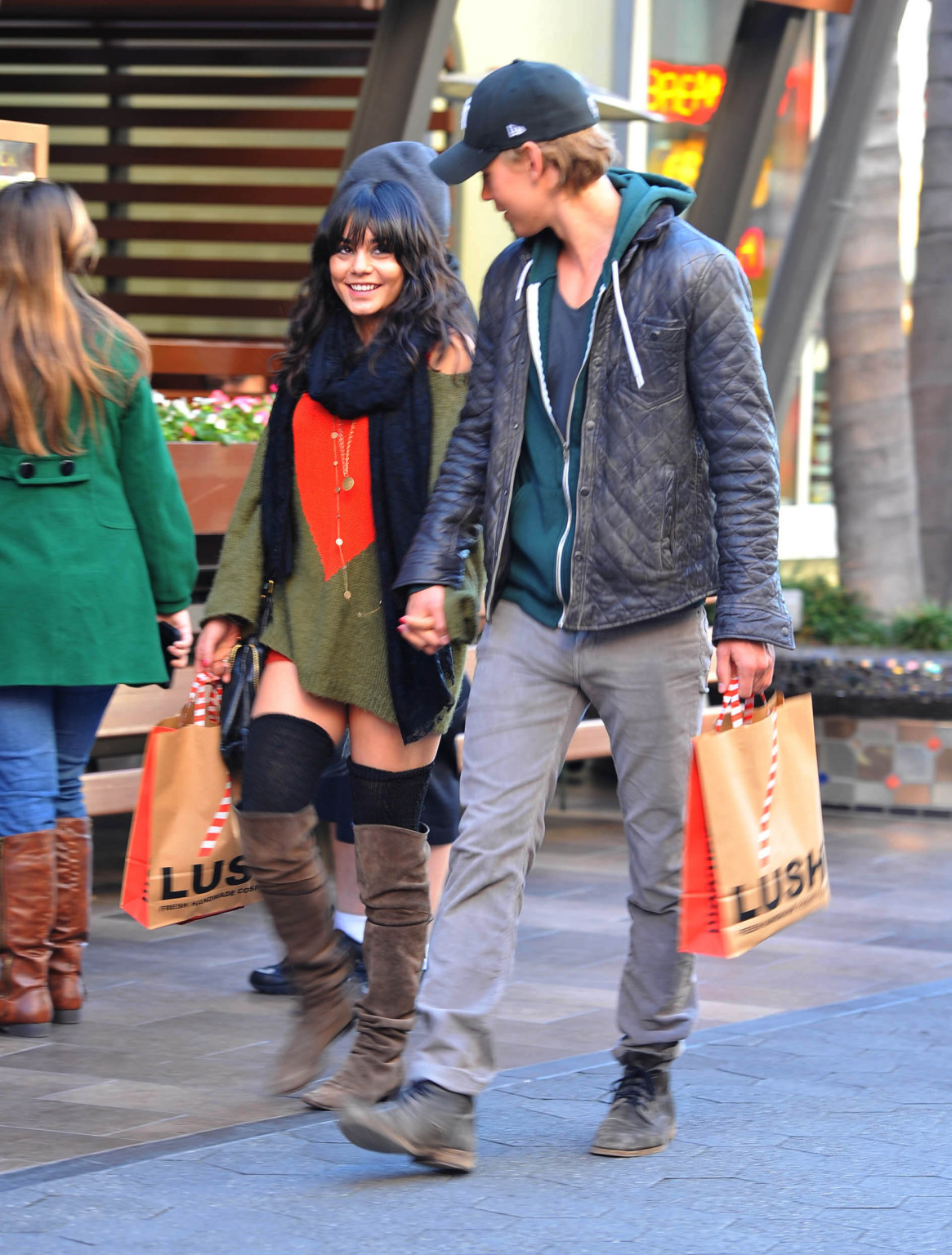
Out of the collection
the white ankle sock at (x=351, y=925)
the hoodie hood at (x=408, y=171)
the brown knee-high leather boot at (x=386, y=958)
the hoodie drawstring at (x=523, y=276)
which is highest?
the hoodie hood at (x=408, y=171)

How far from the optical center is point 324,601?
3.99 m

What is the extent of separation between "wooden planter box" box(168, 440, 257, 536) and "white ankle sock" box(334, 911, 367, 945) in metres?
1.62

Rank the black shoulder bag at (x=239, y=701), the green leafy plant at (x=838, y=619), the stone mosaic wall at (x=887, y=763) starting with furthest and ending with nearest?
the green leafy plant at (x=838, y=619), the stone mosaic wall at (x=887, y=763), the black shoulder bag at (x=239, y=701)

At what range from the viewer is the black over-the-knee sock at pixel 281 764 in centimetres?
388

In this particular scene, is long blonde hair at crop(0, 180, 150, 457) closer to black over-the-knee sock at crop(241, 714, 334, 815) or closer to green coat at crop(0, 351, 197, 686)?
green coat at crop(0, 351, 197, 686)

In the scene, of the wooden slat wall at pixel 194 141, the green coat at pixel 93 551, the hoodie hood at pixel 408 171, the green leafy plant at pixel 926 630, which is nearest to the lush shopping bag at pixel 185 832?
the green coat at pixel 93 551

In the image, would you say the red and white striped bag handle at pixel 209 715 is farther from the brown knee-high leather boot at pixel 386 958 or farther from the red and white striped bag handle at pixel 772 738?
the red and white striped bag handle at pixel 772 738

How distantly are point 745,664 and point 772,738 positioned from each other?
0.57 feet

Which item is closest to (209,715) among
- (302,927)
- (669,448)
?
(302,927)

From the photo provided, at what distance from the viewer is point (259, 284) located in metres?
11.3

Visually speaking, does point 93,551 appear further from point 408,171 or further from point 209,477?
point 209,477

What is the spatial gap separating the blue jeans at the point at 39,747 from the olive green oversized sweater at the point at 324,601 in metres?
0.71

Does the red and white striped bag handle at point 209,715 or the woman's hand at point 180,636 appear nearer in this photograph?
the red and white striped bag handle at point 209,715

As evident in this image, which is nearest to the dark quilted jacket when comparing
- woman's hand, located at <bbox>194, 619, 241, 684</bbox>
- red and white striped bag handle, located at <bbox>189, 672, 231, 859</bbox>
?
woman's hand, located at <bbox>194, 619, 241, 684</bbox>
